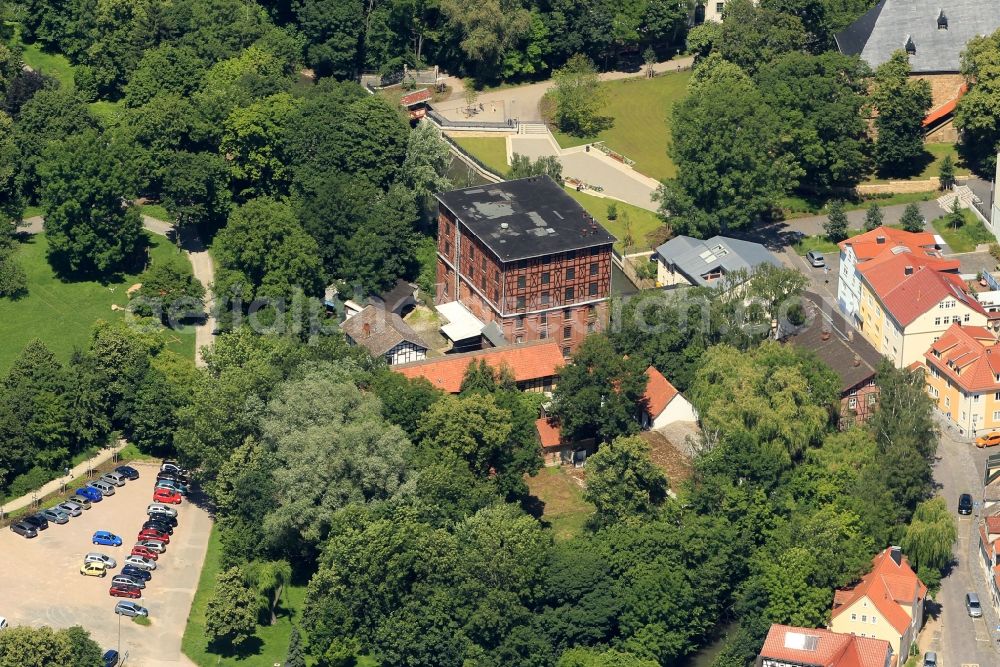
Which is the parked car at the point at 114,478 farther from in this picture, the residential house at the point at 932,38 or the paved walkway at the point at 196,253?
the residential house at the point at 932,38

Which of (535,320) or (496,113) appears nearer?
(535,320)

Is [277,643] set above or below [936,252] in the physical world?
below

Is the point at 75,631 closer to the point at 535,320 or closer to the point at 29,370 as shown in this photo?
the point at 29,370

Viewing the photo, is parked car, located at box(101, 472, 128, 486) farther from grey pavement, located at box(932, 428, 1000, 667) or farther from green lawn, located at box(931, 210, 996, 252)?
green lawn, located at box(931, 210, 996, 252)

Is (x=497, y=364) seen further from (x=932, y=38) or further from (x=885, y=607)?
(x=932, y=38)

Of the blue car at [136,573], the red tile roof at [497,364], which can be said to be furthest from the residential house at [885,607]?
the blue car at [136,573]

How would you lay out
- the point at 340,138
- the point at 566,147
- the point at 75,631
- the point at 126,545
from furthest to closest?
the point at 566,147
the point at 340,138
the point at 126,545
the point at 75,631

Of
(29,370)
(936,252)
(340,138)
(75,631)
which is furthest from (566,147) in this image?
(75,631)
